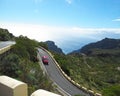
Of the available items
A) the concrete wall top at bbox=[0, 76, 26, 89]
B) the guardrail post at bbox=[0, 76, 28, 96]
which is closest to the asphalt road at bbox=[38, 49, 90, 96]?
the concrete wall top at bbox=[0, 76, 26, 89]

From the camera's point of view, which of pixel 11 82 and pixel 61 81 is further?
pixel 61 81

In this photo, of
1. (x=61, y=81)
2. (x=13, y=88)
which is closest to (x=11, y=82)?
(x=13, y=88)

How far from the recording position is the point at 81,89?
31203 millimetres

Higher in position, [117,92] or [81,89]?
[117,92]

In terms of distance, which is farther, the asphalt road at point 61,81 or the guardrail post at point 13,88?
the asphalt road at point 61,81

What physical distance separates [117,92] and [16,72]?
7.65 metres

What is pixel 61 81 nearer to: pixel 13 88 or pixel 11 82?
pixel 11 82

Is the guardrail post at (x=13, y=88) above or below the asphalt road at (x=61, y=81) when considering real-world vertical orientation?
above

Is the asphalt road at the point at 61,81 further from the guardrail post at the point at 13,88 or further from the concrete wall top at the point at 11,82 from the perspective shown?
the guardrail post at the point at 13,88

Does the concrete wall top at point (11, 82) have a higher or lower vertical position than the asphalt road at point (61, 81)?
higher

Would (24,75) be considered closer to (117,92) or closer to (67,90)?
(117,92)

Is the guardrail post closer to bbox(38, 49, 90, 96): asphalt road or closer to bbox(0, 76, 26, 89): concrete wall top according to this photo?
bbox(0, 76, 26, 89): concrete wall top

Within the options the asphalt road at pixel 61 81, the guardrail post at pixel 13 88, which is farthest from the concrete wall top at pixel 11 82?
the asphalt road at pixel 61 81

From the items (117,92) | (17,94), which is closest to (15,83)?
(17,94)
